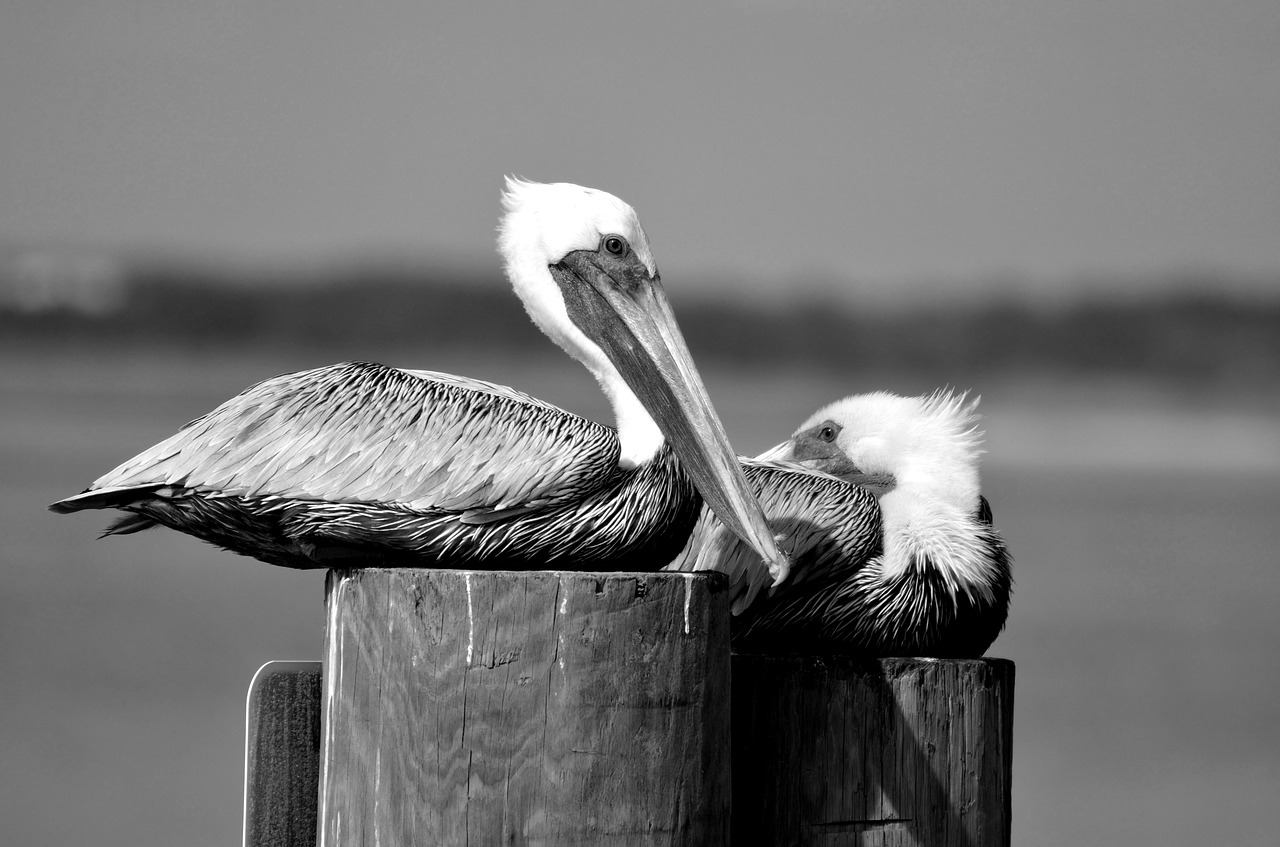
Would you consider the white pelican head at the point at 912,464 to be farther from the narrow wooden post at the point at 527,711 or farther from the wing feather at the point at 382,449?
the narrow wooden post at the point at 527,711

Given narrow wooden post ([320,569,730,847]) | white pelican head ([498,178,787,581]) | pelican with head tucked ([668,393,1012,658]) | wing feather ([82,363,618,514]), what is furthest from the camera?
pelican with head tucked ([668,393,1012,658])

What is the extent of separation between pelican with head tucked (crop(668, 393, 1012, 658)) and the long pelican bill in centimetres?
83

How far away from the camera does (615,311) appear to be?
12.0ft

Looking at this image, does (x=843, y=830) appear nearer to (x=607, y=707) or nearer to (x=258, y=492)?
(x=607, y=707)

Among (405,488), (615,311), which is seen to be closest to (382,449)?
A: (405,488)

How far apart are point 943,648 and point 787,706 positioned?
1040mm

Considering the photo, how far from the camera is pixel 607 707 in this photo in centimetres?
255

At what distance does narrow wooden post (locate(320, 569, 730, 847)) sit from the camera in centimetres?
253

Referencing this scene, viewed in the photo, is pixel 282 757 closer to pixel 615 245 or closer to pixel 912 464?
pixel 615 245

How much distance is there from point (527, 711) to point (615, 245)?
1.49m

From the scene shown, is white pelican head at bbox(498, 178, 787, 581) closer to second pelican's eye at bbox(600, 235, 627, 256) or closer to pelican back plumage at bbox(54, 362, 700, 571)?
second pelican's eye at bbox(600, 235, 627, 256)

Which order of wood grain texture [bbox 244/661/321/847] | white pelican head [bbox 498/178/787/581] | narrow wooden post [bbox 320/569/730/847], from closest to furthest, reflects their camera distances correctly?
narrow wooden post [bbox 320/569/730/847] < wood grain texture [bbox 244/661/321/847] < white pelican head [bbox 498/178/787/581]

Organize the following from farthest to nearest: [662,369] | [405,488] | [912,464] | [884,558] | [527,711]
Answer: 1. [912,464]
2. [884,558]
3. [662,369]
4. [405,488]
5. [527,711]

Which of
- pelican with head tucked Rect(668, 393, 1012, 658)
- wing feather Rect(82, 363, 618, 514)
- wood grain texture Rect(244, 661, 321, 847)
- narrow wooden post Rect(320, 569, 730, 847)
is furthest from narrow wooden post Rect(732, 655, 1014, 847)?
wood grain texture Rect(244, 661, 321, 847)
